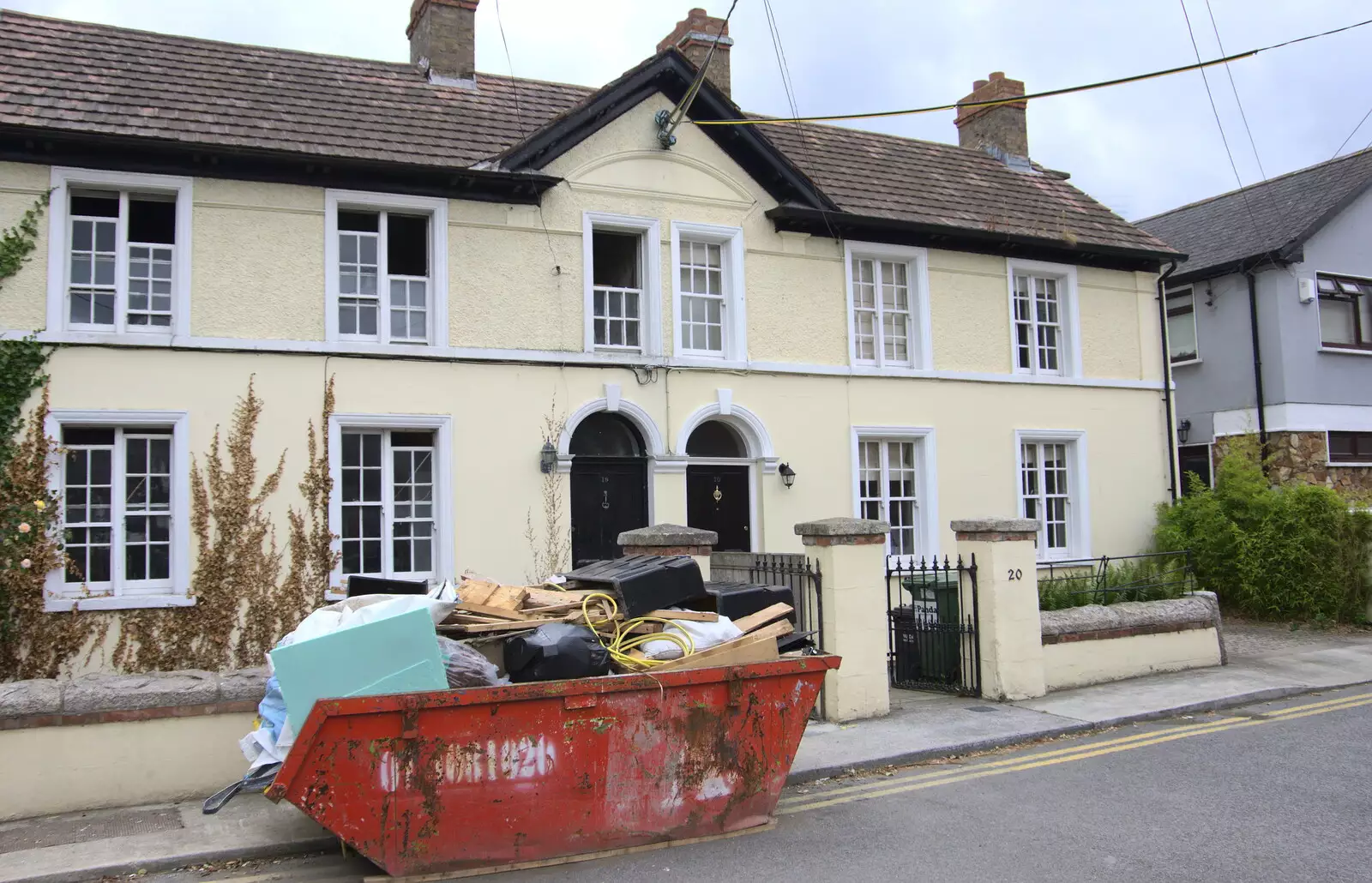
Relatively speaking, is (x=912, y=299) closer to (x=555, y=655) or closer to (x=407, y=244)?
(x=407, y=244)

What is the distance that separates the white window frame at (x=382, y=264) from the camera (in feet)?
Answer: 41.5

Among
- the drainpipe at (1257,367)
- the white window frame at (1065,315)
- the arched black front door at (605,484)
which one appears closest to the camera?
the arched black front door at (605,484)

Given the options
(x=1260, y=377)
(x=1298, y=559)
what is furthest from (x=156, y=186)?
(x=1260, y=377)

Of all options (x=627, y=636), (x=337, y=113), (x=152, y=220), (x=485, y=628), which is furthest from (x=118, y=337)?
(x=627, y=636)

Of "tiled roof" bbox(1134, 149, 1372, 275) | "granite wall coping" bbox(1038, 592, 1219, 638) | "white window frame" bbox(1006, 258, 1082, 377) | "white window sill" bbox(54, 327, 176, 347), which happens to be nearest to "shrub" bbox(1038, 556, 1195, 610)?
"granite wall coping" bbox(1038, 592, 1219, 638)

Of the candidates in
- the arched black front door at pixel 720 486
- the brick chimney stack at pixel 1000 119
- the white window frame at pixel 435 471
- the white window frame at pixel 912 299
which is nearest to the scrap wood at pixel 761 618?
the white window frame at pixel 435 471

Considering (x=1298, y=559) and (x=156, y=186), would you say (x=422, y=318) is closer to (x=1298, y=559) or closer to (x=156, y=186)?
(x=156, y=186)

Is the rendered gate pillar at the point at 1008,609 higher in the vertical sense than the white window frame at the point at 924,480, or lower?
lower

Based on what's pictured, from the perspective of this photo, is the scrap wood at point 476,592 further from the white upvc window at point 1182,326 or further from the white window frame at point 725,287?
the white upvc window at point 1182,326

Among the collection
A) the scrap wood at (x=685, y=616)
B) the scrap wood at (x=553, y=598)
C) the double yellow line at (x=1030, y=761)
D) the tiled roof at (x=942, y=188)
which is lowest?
the double yellow line at (x=1030, y=761)

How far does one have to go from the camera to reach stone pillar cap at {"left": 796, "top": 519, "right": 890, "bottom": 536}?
32.4 feet

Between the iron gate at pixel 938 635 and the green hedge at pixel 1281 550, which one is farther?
the green hedge at pixel 1281 550

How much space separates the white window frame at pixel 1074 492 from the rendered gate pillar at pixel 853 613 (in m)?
7.70

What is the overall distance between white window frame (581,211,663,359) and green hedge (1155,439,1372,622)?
934 cm
